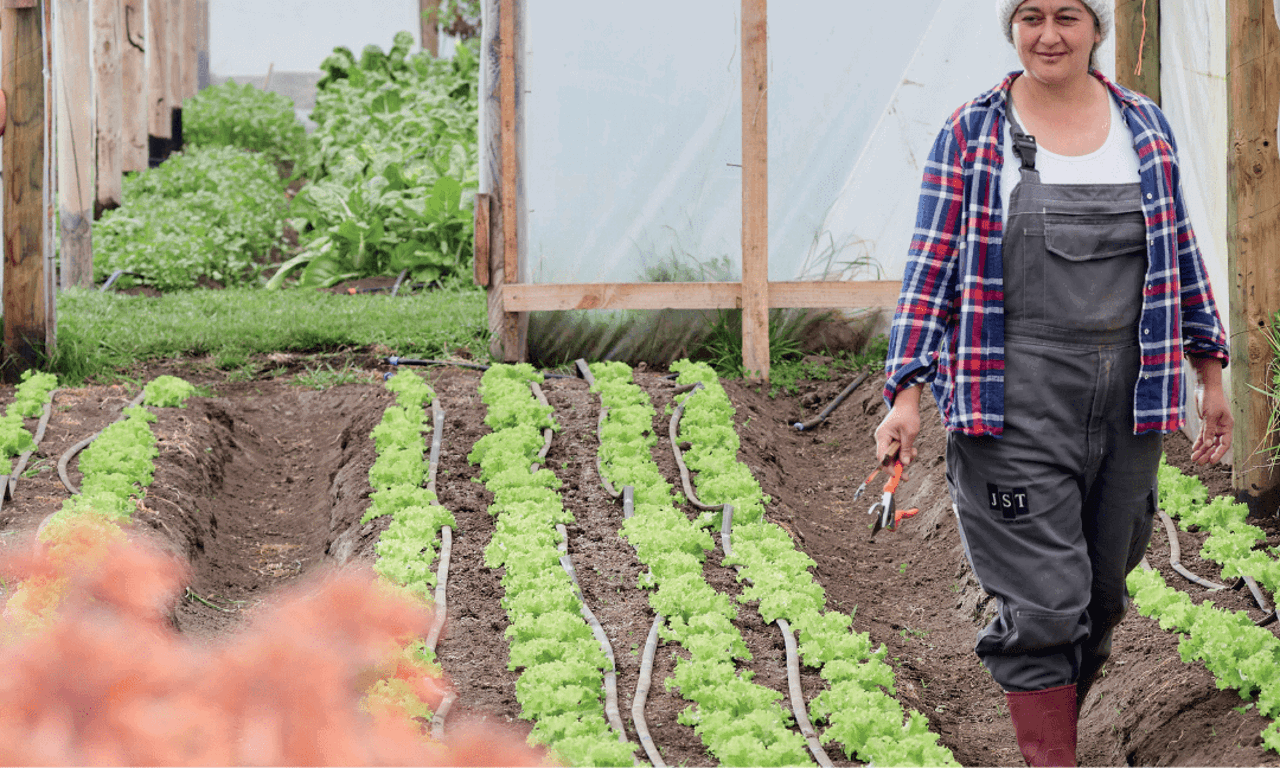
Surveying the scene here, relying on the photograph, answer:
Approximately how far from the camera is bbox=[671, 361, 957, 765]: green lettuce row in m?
2.86

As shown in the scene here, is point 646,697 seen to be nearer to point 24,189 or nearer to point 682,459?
point 682,459

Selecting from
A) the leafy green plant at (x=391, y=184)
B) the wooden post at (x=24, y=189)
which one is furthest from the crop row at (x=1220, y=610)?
the leafy green plant at (x=391, y=184)

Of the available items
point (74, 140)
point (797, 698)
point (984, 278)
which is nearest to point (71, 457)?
point (797, 698)

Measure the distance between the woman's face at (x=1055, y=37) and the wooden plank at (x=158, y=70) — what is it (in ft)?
41.0

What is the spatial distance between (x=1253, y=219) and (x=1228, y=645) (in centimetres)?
178

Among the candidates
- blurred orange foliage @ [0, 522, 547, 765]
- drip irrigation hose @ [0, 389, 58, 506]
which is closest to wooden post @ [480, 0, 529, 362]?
drip irrigation hose @ [0, 389, 58, 506]

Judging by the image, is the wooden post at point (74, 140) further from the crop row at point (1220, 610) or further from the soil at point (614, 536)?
the crop row at point (1220, 610)

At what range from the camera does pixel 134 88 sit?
465 inches

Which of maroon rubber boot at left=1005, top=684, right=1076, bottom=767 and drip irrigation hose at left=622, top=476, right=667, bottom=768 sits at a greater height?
maroon rubber boot at left=1005, top=684, right=1076, bottom=767

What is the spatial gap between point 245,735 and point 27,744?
174 millimetres

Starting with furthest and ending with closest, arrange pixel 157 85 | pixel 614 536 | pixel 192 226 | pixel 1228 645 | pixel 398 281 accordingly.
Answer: pixel 157 85, pixel 192 226, pixel 398 281, pixel 614 536, pixel 1228 645

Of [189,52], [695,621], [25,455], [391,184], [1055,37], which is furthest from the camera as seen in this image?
[189,52]

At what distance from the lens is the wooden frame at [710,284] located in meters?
6.52

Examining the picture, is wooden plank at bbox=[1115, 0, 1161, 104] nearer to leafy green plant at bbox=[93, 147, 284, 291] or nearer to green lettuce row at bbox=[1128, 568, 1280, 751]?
green lettuce row at bbox=[1128, 568, 1280, 751]
